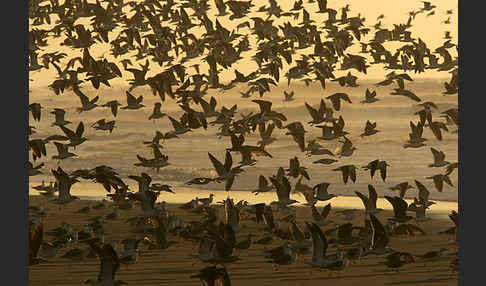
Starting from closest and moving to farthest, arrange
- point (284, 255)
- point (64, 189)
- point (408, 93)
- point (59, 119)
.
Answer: point (284, 255) < point (64, 189) < point (59, 119) < point (408, 93)

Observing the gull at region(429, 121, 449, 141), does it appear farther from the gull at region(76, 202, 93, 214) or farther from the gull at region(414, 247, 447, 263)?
the gull at region(76, 202, 93, 214)

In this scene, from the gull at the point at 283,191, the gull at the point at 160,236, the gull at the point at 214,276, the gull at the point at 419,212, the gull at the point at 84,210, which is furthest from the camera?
the gull at the point at 84,210

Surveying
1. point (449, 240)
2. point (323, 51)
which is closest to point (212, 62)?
point (323, 51)

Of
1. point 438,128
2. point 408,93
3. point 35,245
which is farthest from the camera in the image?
point 408,93

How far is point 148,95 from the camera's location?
55.0 metres

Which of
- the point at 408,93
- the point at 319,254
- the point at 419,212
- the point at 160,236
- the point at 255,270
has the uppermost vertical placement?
the point at 408,93

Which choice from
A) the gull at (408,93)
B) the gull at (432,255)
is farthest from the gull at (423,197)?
the gull at (408,93)

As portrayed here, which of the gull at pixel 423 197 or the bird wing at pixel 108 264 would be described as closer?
the bird wing at pixel 108 264

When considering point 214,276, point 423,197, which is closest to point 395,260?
point 214,276

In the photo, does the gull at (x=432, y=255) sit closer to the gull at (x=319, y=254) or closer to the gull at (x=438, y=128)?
the gull at (x=319, y=254)

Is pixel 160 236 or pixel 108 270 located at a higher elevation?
pixel 160 236

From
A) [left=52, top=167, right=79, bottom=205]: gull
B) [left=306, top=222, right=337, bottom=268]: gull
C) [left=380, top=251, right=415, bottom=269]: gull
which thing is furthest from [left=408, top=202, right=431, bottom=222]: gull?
[left=52, top=167, right=79, bottom=205]: gull

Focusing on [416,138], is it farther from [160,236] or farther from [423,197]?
[160,236]

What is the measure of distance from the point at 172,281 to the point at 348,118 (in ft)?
108
